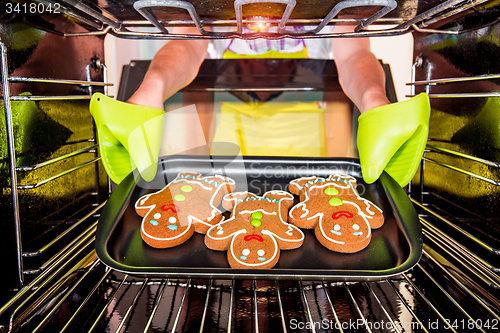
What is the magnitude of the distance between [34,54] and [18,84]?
0.28 feet

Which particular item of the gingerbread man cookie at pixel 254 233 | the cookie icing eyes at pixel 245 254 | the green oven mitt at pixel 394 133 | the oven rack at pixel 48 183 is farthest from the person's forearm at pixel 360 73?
the oven rack at pixel 48 183

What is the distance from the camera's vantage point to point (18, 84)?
0.58 meters

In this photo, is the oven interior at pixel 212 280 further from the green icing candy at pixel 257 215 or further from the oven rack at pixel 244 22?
the green icing candy at pixel 257 215

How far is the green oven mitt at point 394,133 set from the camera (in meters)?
0.67

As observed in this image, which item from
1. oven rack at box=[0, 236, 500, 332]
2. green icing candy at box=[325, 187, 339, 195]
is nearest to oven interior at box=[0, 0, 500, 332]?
oven rack at box=[0, 236, 500, 332]

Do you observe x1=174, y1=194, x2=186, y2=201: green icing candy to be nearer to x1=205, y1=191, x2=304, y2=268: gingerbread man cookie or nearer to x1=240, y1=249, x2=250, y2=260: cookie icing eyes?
x1=205, y1=191, x2=304, y2=268: gingerbread man cookie

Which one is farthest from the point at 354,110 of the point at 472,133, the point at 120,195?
the point at 120,195

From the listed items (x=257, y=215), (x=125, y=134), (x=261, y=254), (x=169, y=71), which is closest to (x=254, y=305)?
(x=261, y=254)

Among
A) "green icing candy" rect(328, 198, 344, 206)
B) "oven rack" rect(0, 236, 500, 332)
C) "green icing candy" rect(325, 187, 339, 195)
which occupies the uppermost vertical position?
"green icing candy" rect(325, 187, 339, 195)

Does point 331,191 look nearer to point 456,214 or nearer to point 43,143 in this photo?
point 456,214

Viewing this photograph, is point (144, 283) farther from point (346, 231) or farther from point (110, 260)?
point (346, 231)

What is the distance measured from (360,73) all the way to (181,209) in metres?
0.61

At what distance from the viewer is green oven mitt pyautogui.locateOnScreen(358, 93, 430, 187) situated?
0.67 metres

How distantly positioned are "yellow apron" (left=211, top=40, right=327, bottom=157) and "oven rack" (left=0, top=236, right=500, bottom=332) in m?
0.57
